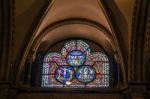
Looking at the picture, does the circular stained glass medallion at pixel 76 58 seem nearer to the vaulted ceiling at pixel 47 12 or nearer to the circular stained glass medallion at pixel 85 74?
the circular stained glass medallion at pixel 85 74

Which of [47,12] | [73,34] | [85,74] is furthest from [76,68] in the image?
[47,12]

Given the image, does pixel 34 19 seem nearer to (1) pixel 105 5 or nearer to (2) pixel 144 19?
(1) pixel 105 5

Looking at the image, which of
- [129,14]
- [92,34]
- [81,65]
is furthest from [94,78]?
[129,14]

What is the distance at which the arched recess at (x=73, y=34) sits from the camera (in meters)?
15.8

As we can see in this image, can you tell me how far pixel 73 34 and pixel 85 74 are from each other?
1924 mm

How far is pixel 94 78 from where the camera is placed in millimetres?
16312

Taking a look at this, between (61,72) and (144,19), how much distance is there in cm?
472

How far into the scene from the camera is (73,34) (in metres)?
17.2

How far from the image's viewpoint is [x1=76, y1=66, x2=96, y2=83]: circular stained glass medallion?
53.6 feet

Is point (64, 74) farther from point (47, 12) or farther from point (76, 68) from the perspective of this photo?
point (47, 12)

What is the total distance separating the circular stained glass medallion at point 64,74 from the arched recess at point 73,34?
121 centimetres

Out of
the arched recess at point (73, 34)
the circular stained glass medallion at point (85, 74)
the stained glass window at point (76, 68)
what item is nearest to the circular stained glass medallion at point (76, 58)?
the stained glass window at point (76, 68)

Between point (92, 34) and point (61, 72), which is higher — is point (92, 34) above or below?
above

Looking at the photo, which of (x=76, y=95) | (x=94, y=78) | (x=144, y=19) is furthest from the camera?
(x=94, y=78)
